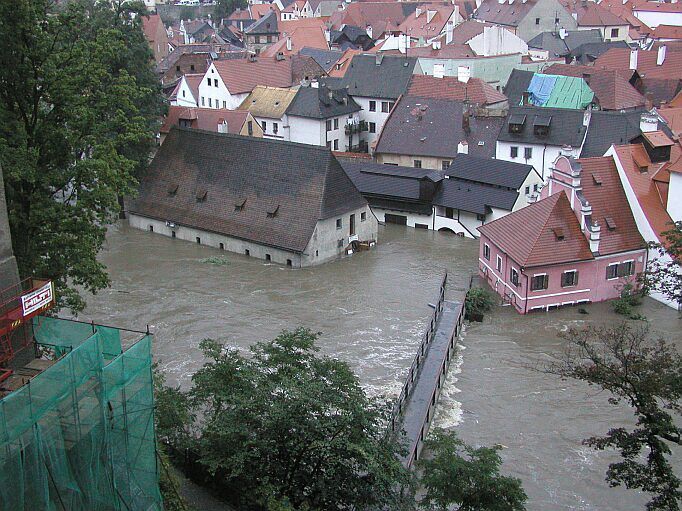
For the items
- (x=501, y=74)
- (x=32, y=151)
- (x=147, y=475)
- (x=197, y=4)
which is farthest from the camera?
(x=197, y=4)

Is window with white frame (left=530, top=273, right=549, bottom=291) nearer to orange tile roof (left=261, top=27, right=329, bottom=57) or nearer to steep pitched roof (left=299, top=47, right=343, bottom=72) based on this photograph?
steep pitched roof (left=299, top=47, right=343, bottom=72)

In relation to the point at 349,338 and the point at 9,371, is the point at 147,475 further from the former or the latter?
the point at 349,338

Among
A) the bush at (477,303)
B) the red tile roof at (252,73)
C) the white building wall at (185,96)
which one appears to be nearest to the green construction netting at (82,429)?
the bush at (477,303)

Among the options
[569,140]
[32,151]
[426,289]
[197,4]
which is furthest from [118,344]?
[197,4]

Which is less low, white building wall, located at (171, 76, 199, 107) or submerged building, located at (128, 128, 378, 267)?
white building wall, located at (171, 76, 199, 107)

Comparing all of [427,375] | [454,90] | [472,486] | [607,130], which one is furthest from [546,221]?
[454,90]

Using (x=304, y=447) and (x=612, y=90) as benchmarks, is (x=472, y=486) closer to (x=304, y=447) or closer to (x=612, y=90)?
(x=304, y=447)

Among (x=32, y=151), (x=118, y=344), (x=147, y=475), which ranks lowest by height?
(x=147, y=475)

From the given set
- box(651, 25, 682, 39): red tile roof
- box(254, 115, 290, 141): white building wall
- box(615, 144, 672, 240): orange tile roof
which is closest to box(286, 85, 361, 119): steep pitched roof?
box(254, 115, 290, 141): white building wall
